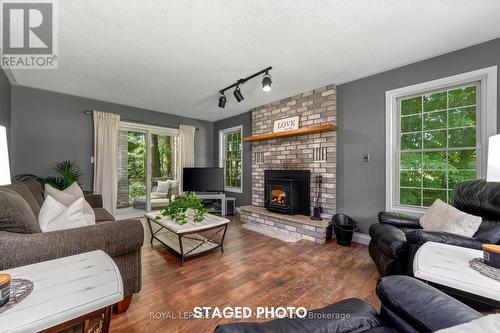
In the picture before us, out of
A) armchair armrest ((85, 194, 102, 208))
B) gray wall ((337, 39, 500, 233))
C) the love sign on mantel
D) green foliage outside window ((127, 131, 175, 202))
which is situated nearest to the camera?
gray wall ((337, 39, 500, 233))

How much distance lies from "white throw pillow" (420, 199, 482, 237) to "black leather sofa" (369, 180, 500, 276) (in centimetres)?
6

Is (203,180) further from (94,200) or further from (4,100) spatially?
(4,100)

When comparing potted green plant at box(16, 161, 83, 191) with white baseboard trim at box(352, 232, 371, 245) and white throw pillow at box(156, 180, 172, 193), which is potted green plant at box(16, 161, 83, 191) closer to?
white throw pillow at box(156, 180, 172, 193)

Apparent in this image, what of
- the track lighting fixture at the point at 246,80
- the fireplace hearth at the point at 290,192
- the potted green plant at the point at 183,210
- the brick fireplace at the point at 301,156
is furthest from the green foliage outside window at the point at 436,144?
the potted green plant at the point at 183,210

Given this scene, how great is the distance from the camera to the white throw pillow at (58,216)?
1704mm

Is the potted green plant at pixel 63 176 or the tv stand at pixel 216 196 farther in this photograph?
the tv stand at pixel 216 196

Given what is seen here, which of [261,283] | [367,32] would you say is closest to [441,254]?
[261,283]

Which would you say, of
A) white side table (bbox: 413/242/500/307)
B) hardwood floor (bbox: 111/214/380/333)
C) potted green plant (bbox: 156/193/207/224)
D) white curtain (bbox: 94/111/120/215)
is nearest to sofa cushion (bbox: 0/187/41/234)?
hardwood floor (bbox: 111/214/380/333)

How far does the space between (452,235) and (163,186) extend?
4966 millimetres

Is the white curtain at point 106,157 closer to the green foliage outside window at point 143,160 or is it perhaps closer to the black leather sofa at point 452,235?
the green foliage outside window at point 143,160

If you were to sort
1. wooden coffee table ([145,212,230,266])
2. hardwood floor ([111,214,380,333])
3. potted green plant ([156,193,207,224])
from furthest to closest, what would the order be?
potted green plant ([156,193,207,224]) → wooden coffee table ([145,212,230,266]) → hardwood floor ([111,214,380,333])

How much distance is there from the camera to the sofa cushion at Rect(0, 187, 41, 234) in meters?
1.21

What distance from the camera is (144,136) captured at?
4.72 m

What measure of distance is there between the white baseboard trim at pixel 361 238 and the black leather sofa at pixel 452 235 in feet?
2.81
